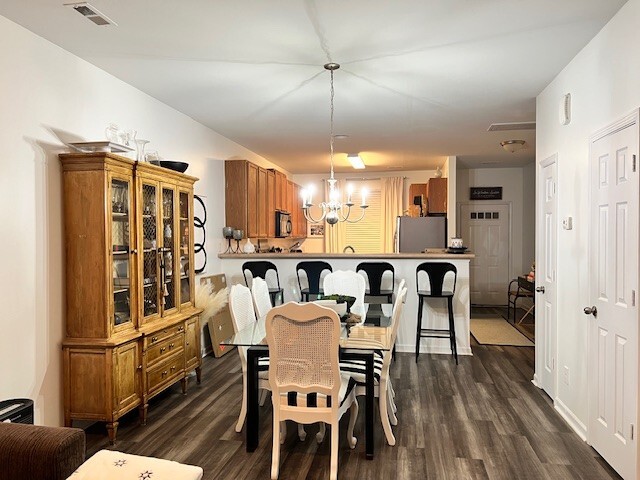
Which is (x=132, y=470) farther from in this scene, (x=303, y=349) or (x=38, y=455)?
(x=303, y=349)

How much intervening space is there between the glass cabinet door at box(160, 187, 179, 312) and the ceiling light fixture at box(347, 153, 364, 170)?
4100 mm

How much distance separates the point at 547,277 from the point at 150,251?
3431mm

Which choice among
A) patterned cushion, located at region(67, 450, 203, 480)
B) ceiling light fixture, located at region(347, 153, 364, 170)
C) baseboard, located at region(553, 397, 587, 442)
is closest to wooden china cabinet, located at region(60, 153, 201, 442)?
patterned cushion, located at region(67, 450, 203, 480)

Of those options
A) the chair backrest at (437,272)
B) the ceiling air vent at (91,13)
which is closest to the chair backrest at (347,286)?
the chair backrest at (437,272)

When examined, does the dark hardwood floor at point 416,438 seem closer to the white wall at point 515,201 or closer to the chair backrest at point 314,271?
the chair backrest at point 314,271

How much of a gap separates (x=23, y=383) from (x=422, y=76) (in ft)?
12.0

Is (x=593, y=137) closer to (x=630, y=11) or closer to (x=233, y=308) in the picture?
(x=630, y=11)

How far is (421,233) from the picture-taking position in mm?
7953

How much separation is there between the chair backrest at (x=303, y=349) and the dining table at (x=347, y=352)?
27cm

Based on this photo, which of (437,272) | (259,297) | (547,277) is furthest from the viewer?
(437,272)

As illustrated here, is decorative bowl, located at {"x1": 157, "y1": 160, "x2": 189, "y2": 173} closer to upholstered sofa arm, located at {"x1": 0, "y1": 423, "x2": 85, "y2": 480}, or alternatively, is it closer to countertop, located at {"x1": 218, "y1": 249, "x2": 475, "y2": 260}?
countertop, located at {"x1": 218, "y1": 249, "x2": 475, "y2": 260}

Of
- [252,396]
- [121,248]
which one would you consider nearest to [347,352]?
[252,396]

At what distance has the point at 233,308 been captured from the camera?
3496mm

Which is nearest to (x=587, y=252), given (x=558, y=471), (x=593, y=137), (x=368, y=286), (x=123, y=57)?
(x=593, y=137)
